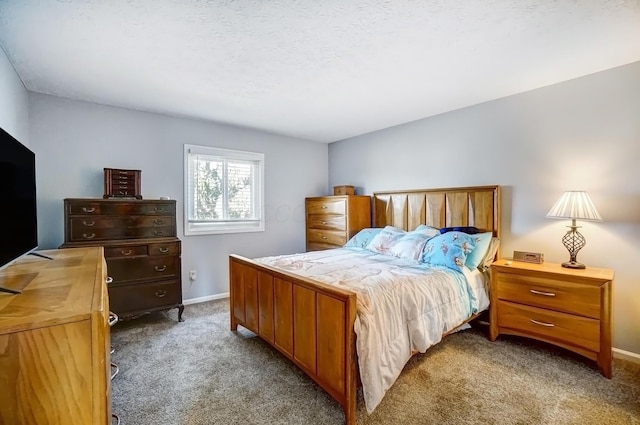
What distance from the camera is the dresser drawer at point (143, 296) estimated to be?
9.34 feet

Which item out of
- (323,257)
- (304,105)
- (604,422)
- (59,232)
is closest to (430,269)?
(323,257)

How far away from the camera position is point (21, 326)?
0.81 meters

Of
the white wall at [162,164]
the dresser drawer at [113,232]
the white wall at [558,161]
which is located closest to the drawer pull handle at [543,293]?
the white wall at [558,161]

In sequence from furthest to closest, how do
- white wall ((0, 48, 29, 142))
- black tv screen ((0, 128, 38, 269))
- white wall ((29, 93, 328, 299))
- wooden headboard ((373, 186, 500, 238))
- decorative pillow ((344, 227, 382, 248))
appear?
decorative pillow ((344, 227, 382, 248)) < wooden headboard ((373, 186, 500, 238)) < white wall ((29, 93, 328, 299)) < white wall ((0, 48, 29, 142)) < black tv screen ((0, 128, 38, 269))

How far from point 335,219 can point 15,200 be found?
336 centimetres

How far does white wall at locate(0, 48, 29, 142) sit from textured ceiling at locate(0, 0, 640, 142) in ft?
0.28

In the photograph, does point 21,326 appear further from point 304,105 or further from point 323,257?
point 304,105

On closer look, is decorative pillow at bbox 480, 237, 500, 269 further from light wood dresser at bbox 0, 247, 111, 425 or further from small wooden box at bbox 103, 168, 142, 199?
small wooden box at bbox 103, 168, 142, 199

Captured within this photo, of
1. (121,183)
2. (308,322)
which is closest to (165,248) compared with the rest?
(121,183)

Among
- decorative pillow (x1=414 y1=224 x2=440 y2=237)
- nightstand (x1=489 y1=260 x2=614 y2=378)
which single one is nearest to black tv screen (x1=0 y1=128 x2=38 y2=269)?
decorative pillow (x1=414 y1=224 x2=440 y2=237)

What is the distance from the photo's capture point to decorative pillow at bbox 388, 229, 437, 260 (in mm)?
2945

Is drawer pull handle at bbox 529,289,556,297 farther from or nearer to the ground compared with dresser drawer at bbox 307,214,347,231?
nearer to the ground

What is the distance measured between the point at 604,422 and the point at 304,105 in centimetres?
339

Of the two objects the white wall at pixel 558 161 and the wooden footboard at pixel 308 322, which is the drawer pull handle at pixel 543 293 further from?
the wooden footboard at pixel 308 322
